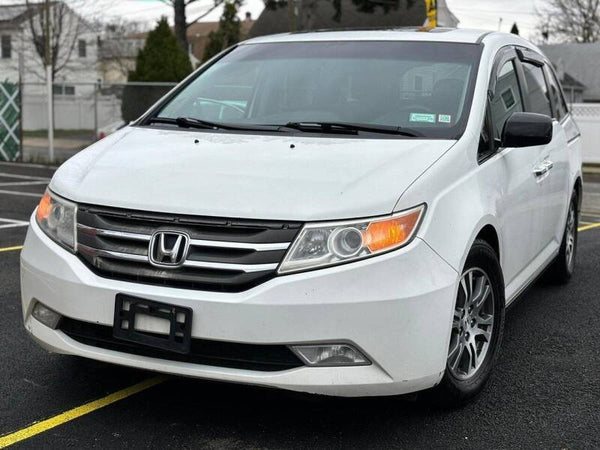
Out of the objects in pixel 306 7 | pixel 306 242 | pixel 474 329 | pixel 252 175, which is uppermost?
pixel 306 7

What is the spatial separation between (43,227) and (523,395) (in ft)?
7.70

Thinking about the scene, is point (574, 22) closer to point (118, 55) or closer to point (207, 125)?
point (118, 55)

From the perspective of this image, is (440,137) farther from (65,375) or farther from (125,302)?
(65,375)

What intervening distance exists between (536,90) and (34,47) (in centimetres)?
4569

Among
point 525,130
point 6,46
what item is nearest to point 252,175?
point 525,130

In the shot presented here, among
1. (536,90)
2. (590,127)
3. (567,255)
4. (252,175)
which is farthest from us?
(590,127)

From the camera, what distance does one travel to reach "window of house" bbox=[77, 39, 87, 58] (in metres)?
52.2

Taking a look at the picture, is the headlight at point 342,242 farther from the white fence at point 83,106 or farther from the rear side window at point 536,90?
the white fence at point 83,106

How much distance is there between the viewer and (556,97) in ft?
19.3

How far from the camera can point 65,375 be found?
3.88m

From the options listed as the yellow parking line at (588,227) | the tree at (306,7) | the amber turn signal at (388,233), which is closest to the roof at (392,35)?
the amber turn signal at (388,233)

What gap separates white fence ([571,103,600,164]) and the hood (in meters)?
21.7

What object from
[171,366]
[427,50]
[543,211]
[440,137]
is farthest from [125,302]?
[543,211]

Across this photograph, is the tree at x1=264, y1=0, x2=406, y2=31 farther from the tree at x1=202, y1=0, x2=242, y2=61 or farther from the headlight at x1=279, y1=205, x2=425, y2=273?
the headlight at x1=279, y1=205, x2=425, y2=273
